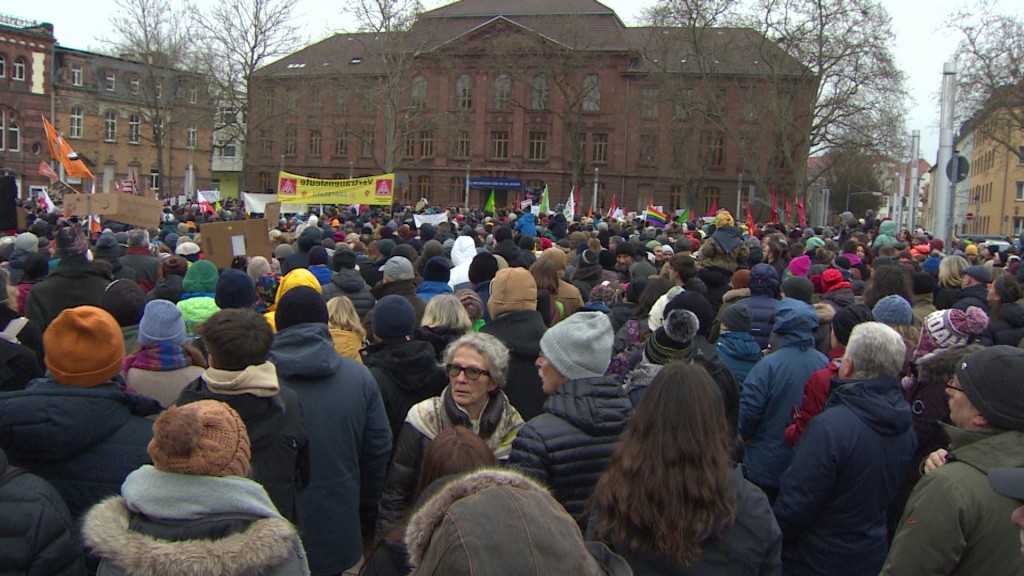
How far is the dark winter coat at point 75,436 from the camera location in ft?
10.2

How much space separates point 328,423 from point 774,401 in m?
2.61

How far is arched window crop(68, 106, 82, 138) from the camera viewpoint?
61.7m

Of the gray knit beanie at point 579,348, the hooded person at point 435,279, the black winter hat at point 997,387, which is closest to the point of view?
the black winter hat at point 997,387

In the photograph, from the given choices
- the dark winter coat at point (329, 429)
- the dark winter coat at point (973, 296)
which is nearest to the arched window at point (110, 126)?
the dark winter coat at point (973, 296)

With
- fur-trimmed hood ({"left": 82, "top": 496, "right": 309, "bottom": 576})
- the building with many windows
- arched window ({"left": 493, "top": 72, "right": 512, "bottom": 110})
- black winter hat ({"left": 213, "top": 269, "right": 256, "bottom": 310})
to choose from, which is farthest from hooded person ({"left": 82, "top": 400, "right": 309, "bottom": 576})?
arched window ({"left": 493, "top": 72, "right": 512, "bottom": 110})

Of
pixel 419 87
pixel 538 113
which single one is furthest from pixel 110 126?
pixel 538 113

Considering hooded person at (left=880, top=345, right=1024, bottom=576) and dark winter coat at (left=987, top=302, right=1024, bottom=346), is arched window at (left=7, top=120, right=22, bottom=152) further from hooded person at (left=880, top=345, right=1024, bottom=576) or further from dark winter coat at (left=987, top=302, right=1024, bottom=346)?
hooded person at (left=880, top=345, right=1024, bottom=576)

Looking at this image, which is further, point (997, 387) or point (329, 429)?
point (329, 429)

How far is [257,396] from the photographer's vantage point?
3.49 metres

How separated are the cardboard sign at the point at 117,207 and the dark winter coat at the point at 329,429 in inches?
344

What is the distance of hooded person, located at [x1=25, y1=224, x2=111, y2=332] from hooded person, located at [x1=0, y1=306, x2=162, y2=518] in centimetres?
369

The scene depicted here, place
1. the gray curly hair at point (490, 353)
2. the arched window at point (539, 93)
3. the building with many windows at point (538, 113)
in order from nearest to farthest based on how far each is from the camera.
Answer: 1. the gray curly hair at point (490, 353)
2. the building with many windows at point (538, 113)
3. the arched window at point (539, 93)

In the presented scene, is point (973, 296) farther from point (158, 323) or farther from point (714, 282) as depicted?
point (158, 323)

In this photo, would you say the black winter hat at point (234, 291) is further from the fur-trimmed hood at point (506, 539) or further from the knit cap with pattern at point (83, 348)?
the fur-trimmed hood at point (506, 539)
